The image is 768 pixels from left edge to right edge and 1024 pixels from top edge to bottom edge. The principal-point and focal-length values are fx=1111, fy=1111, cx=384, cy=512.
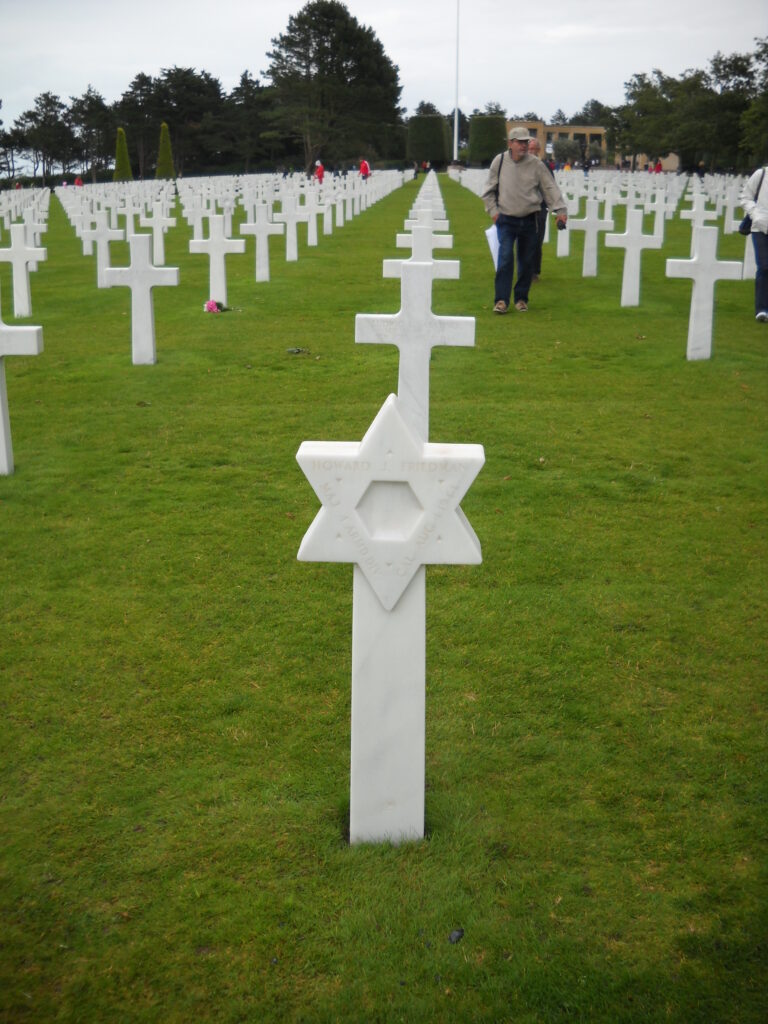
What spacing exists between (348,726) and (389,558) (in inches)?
43.5

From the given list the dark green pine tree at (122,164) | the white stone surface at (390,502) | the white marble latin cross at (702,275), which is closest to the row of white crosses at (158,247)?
the white marble latin cross at (702,275)

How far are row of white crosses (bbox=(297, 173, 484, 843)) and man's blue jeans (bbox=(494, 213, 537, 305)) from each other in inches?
334

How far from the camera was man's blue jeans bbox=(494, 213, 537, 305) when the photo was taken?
10.8 meters

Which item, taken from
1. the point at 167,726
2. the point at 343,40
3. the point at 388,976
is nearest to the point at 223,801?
the point at 167,726

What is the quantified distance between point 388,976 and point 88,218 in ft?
67.7

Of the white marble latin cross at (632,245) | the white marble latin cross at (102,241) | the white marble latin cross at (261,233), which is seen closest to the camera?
the white marble latin cross at (632,245)

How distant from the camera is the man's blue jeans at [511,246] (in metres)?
10.8

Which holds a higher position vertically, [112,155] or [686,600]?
[112,155]

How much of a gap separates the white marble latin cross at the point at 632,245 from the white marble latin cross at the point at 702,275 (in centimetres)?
250

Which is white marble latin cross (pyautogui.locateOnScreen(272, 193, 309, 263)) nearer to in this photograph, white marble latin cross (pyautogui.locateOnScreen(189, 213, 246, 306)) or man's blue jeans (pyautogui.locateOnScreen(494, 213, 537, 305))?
white marble latin cross (pyautogui.locateOnScreen(189, 213, 246, 306))

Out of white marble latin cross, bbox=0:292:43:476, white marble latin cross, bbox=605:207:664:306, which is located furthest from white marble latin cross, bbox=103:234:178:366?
white marble latin cross, bbox=605:207:664:306

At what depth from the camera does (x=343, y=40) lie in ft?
228

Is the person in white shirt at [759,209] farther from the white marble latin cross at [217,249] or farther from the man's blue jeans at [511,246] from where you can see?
the white marble latin cross at [217,249]

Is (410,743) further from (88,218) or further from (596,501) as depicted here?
(88,218)
